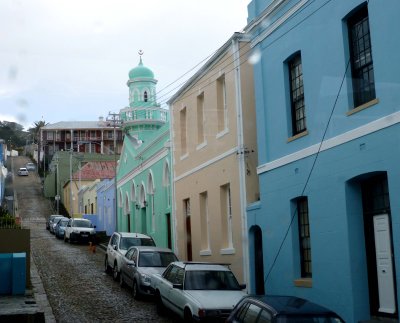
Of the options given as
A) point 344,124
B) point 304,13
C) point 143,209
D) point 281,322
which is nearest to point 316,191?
point 344,124

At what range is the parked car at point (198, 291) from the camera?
12.3 metres

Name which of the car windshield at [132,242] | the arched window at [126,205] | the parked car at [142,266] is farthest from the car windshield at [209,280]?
the arched window at [126,205]

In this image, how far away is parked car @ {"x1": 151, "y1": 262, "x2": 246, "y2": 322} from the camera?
40.3 feet

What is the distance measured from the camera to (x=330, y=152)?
1302cm

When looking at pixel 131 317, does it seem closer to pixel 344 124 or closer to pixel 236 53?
pixel 344 124

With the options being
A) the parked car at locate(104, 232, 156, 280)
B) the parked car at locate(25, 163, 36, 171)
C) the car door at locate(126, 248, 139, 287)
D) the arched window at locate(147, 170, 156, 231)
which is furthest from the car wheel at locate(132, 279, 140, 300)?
the parked car at locate(25, 163, 36, 171)

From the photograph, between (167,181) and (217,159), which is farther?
(167,181)

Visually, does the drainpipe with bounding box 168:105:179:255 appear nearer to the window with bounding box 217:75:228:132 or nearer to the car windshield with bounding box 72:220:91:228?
the window with bounding box 217:75:228:132

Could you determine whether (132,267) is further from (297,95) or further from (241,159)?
(297,95)

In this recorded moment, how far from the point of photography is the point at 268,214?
15.9 m

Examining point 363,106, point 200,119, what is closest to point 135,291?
point 200,119

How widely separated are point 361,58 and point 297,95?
2817 mm

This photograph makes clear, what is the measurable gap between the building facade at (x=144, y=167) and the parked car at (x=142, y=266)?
22.7 ft

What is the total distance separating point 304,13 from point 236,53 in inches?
174
